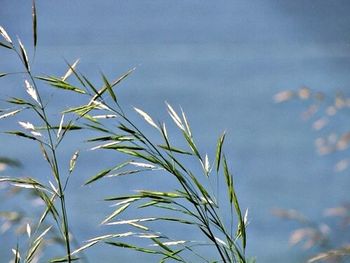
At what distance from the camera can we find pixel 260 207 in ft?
10.4

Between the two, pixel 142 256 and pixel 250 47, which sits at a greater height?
pixel 250 47

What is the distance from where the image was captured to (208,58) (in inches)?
140

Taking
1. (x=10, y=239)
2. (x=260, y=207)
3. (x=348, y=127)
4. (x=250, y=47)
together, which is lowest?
(x=10, y=239)

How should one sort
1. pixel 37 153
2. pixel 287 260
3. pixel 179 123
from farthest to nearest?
pixel 37 153 → pixel 287 260 → pixel 179 123

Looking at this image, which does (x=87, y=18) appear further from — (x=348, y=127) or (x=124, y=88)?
(x=348, y=127)

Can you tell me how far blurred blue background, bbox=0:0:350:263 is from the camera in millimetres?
3379

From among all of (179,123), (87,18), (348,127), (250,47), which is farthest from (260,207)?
(179,123)

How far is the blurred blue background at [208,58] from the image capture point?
3.38m

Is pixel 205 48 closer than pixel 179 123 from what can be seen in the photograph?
No

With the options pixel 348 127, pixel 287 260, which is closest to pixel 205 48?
pixel 348 127

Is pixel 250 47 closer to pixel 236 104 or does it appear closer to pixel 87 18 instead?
pixel 236 104

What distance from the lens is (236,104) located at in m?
3.47

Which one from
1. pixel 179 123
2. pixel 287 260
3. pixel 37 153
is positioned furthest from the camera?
pixel 37 153

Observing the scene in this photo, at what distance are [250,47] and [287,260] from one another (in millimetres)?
914
